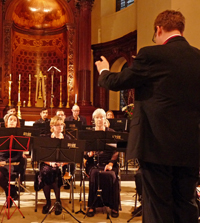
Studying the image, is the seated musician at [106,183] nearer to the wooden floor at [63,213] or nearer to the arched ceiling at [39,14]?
the wooden floor at [63,213]

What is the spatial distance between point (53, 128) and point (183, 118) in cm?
338

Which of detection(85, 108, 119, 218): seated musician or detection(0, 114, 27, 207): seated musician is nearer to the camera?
detection(85, 108, 119, 218): seated musician

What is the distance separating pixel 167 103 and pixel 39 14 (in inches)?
440

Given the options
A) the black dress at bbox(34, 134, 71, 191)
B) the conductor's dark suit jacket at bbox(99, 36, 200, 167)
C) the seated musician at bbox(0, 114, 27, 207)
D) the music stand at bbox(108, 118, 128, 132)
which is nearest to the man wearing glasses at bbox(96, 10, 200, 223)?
the conductor's dark suit jacket at bbox(99, 36, 200, 167)

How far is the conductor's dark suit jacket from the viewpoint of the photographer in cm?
200

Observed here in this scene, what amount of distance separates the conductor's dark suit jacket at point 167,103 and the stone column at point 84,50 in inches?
376

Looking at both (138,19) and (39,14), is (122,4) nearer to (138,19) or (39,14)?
(138,19)

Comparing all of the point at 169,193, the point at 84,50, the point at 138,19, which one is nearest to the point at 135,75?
the point at 169,193

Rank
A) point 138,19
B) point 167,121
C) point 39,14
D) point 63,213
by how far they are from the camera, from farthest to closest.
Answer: point 39,14
point 138,19
point 63,213
point 167,121

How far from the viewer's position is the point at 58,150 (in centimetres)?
422

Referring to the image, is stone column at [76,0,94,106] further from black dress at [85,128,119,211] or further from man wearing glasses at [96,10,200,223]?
man wearing glasses at [96,10,200,223]

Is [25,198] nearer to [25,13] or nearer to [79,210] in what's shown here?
[79,210]

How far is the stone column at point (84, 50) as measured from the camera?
11.6 m

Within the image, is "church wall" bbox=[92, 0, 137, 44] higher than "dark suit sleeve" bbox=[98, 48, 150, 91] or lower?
higher
